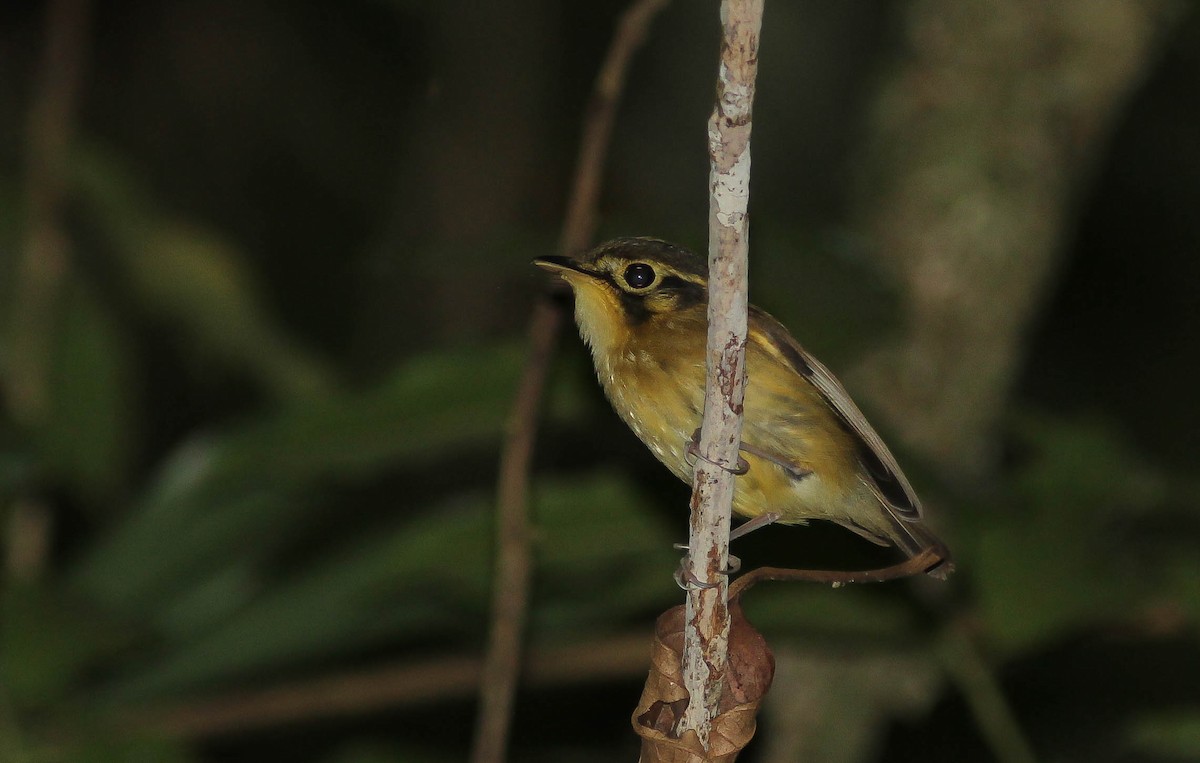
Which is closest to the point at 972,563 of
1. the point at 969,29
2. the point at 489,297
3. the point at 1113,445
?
the point at 1113,445

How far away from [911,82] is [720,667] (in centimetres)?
385

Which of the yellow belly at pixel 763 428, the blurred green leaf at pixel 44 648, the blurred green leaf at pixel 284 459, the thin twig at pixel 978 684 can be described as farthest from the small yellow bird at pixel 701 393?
the blurred green leaf at pixel 44 648

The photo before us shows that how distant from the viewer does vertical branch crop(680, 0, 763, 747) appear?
1.97 m

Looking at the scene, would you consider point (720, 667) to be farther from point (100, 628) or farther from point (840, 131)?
point (840, 131)

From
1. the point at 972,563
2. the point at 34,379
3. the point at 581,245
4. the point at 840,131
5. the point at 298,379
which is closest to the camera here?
the point at 581,245

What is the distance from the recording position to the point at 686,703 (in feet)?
7.17

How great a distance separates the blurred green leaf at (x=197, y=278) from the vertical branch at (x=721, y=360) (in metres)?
3.13

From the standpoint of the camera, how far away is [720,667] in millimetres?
2197

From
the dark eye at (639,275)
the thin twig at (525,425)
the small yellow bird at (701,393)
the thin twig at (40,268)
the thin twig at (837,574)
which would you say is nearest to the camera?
the thin twig at (837,574)

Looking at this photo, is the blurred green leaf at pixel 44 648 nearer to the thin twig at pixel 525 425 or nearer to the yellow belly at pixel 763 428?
the thin twig at pixel 525 425

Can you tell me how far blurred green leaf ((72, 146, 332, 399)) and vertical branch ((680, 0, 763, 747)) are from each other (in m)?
3.13

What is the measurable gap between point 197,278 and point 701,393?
2.84 meters

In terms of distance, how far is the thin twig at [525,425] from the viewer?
3.51 meters

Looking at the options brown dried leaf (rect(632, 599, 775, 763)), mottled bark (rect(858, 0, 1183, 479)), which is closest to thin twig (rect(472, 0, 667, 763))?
brown dried leaf (rect(632, 599, 775, 763))
